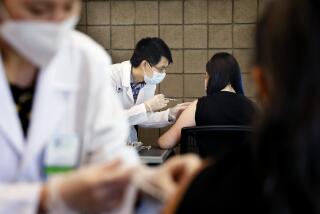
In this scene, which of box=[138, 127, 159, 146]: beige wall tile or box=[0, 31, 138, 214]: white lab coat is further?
box=[138, 127, 159, 146]: beige wall tile

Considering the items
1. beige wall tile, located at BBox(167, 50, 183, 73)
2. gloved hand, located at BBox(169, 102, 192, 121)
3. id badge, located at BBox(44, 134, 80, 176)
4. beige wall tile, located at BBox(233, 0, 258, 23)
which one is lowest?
gloved hand, located at BBox(169, 102, 192, 121)

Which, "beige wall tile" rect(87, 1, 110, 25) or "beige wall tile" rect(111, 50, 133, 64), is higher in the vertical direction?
"beige wall tile" rect(87, 1, 110, 25)

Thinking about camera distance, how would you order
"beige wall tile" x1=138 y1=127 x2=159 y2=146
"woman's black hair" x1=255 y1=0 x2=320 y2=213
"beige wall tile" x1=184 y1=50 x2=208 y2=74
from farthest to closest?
"beige wall tile" x1=138 y1=127 x2=159 y2=146 → "beige wall tile" x1=184 y1=50 x2=208 y2=74 → "woman's black hair" x1=255 y1=0 x2=320 y2=213

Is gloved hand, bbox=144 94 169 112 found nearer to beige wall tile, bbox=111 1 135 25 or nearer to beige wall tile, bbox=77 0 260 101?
beige wall tile, bbox=77 0 260 101

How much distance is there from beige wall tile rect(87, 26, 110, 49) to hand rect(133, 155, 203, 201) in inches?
106

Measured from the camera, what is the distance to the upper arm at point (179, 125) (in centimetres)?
246

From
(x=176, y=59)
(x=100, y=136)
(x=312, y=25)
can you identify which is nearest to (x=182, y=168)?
(x=100, y=136)

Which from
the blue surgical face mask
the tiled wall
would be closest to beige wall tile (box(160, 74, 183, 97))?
the tiled wall

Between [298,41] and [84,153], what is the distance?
51 cm

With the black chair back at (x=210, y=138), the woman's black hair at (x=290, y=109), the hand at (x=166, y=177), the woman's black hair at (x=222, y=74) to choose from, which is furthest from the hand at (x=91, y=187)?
the woman's black hair at (x=222, y=74)

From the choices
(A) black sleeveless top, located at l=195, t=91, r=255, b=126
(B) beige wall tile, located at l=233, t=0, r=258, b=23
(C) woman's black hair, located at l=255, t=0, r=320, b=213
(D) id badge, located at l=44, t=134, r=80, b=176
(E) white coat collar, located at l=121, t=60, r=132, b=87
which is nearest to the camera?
(C) woman's black hair, located at l=255, t=0, r=320, b=213

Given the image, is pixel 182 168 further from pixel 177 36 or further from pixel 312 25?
pixel 177 36

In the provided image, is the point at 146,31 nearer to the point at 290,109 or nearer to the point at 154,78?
the point at 154,78

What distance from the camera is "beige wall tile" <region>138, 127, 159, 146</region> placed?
347 centimetres
